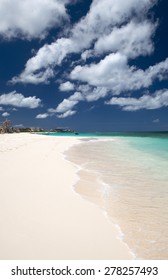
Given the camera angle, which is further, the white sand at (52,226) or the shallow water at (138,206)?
the shallow water at (138,206)

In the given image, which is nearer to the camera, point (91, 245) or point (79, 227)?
point (91, 245)

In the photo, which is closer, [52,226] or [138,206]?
[52,226]

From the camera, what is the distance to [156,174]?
10.7 m

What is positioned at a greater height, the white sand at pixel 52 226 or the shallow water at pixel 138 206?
the white sand at pixel 52 226

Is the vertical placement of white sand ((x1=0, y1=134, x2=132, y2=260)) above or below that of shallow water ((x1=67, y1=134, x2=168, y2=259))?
above

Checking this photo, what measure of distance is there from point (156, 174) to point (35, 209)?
6.90 m

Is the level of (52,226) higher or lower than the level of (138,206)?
higher

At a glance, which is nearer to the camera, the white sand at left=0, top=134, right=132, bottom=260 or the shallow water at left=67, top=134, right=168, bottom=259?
the white sand at left=0, top=134, right=132, bottom=260

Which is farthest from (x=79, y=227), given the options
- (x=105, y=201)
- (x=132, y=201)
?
(x=132, y=201)

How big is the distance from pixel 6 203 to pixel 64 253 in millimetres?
2551
